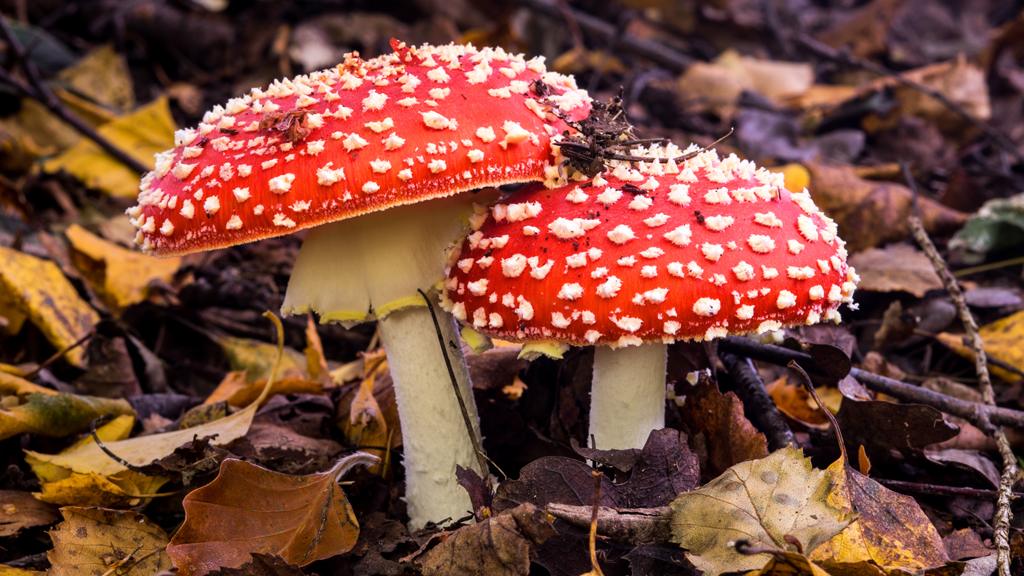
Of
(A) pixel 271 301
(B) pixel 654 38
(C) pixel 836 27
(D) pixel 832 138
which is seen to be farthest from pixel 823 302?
(C) pixel 836 27

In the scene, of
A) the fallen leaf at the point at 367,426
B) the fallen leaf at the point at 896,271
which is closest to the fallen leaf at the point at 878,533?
the fallen leaf at the point at 367,426

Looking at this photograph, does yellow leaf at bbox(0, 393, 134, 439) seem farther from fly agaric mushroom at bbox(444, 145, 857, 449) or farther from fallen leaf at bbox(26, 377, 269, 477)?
fly agaric mushroom at bbox(444, 145, 857, 449)

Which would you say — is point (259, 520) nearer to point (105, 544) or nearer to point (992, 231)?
point (105, 544)

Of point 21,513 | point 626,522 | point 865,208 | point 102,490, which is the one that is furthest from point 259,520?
point 865,208

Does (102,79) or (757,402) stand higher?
(102,79)

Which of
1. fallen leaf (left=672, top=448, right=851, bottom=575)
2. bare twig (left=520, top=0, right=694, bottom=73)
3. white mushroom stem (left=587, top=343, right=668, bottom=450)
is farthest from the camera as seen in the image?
bare twig (left=520, top=0, right=694, bottom=73)

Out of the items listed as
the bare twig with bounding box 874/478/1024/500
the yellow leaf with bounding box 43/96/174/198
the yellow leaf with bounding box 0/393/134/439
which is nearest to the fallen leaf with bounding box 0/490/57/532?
the yellow leaf with bounding box 0/393/134/439
